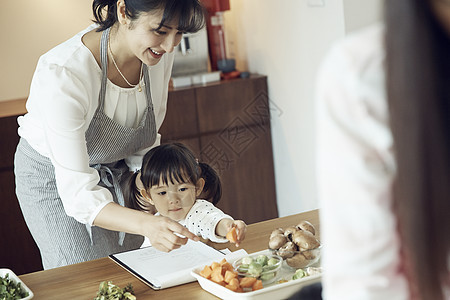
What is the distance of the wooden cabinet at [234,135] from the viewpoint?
3.39m

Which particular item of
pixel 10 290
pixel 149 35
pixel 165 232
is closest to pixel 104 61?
pixel 149 35

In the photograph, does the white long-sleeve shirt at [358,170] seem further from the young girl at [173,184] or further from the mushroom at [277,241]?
the young girl at [173,184]

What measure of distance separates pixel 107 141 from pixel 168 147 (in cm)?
19

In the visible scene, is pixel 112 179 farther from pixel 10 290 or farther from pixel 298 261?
pixel 298 261

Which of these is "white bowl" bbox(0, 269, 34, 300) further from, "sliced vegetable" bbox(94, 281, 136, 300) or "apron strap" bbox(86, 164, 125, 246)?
"apron strap" bbox(86, 164, 125, 246)

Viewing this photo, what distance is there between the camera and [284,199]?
361cm

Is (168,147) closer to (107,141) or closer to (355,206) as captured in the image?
(107,141)

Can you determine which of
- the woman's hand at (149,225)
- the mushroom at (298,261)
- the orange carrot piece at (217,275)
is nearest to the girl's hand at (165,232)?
the woman's hand at (149,225)

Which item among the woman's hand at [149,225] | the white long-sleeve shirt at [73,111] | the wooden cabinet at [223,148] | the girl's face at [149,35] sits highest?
the girl's face at [149,35]

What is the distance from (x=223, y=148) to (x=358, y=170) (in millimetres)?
2900

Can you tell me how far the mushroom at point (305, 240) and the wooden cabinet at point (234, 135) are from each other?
1937 millimetres

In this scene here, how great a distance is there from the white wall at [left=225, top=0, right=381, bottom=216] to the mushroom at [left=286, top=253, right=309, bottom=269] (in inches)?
61.8

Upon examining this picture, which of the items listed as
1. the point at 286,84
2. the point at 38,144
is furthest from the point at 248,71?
the point at 38,144

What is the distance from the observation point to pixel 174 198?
6.50 feet
